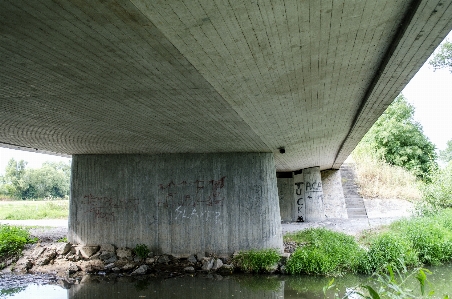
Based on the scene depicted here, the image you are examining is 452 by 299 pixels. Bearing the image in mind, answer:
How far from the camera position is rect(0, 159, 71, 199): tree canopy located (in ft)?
187

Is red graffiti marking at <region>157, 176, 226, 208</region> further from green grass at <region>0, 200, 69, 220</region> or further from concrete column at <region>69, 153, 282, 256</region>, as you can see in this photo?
green grass at <region>0, 200, 69, 220</region>

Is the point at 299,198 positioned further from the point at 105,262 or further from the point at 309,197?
the point at 105,262

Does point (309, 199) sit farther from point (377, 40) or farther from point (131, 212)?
point (377, 40)

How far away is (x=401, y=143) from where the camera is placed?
107 ft

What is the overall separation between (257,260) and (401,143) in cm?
2516

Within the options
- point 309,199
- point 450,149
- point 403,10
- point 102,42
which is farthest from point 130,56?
point 450,149

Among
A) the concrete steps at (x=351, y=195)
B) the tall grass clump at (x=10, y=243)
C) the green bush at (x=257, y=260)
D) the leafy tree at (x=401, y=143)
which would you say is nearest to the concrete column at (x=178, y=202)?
the green bush at (x=257, y=260)

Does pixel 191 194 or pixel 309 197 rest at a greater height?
pixel 309 197

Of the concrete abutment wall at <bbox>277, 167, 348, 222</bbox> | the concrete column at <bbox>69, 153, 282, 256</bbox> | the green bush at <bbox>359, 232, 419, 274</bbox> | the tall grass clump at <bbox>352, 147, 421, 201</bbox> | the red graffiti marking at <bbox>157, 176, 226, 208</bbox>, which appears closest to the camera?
the green bush at <bbox>359, 232, 419, 274</bbox>

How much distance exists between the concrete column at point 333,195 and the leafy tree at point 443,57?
9517mm

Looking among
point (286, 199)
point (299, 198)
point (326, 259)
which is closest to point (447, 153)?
point (286, 199)

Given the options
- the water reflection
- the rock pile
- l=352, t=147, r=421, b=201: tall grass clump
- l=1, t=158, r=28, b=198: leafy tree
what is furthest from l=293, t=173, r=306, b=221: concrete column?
l=1, t=158, r=28, b=198: leafy tree

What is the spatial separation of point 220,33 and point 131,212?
9.64 meters

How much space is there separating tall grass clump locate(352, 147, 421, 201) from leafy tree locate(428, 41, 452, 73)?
730 centimetres
